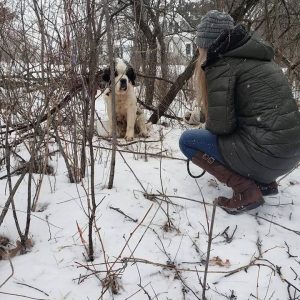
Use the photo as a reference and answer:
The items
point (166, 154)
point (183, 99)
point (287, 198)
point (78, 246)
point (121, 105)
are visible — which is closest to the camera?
point (78, 246)

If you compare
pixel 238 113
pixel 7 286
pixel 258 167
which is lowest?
pixel 7 286

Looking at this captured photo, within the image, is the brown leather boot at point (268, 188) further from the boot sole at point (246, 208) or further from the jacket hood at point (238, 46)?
the jacket hood at point (238, 46)

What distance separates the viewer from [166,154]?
3.71 meters

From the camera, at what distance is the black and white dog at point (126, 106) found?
4465 millimetres

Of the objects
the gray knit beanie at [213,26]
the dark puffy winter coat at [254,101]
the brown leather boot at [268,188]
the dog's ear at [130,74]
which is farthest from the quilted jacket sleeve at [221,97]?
the dog's ear at [130,74]

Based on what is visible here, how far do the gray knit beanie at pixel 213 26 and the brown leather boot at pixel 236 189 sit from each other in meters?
0.82

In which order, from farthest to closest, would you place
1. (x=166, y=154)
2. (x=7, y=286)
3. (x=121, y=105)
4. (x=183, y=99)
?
(x=183, y=99) → (x=121, y=105) → (x=166, y=154) → (x=7, y=286)

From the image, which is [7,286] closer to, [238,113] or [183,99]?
[238,113]

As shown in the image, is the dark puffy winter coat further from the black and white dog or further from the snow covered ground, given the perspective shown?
the black and white dog

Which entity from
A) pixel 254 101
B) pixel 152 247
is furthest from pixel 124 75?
pixel 152 247

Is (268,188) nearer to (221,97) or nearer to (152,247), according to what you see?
(221,97)

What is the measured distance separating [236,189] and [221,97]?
671mm

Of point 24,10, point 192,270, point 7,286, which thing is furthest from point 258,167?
point 24,10

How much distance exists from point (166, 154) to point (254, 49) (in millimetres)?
1531
